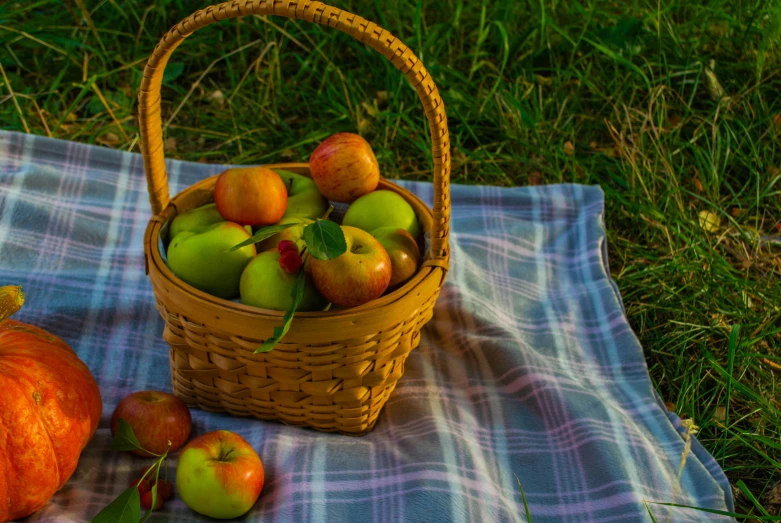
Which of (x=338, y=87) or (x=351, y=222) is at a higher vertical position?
(x=351, y=222)

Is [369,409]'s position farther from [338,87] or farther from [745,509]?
[338,87]

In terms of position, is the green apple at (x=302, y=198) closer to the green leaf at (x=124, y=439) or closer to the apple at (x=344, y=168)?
the apple at (x=344, y=168)

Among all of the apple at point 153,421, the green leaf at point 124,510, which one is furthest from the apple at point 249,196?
the green leaf at point 124,510

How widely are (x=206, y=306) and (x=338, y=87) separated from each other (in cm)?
176

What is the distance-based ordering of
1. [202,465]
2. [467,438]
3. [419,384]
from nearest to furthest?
[202,465] → [467,438] → [419,384]

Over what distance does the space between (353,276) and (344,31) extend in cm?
47

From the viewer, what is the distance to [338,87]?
3.08 metres

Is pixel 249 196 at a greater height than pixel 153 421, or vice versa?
pixel 249 196

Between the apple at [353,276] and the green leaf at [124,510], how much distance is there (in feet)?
1.67

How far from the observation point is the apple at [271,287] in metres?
1.52

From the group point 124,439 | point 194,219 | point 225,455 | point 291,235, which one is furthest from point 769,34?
point 124,439

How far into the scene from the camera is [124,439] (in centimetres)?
159

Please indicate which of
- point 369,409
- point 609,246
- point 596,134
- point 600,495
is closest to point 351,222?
point 369,409

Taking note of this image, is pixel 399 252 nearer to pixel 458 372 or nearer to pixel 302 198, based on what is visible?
pixel 302 198
